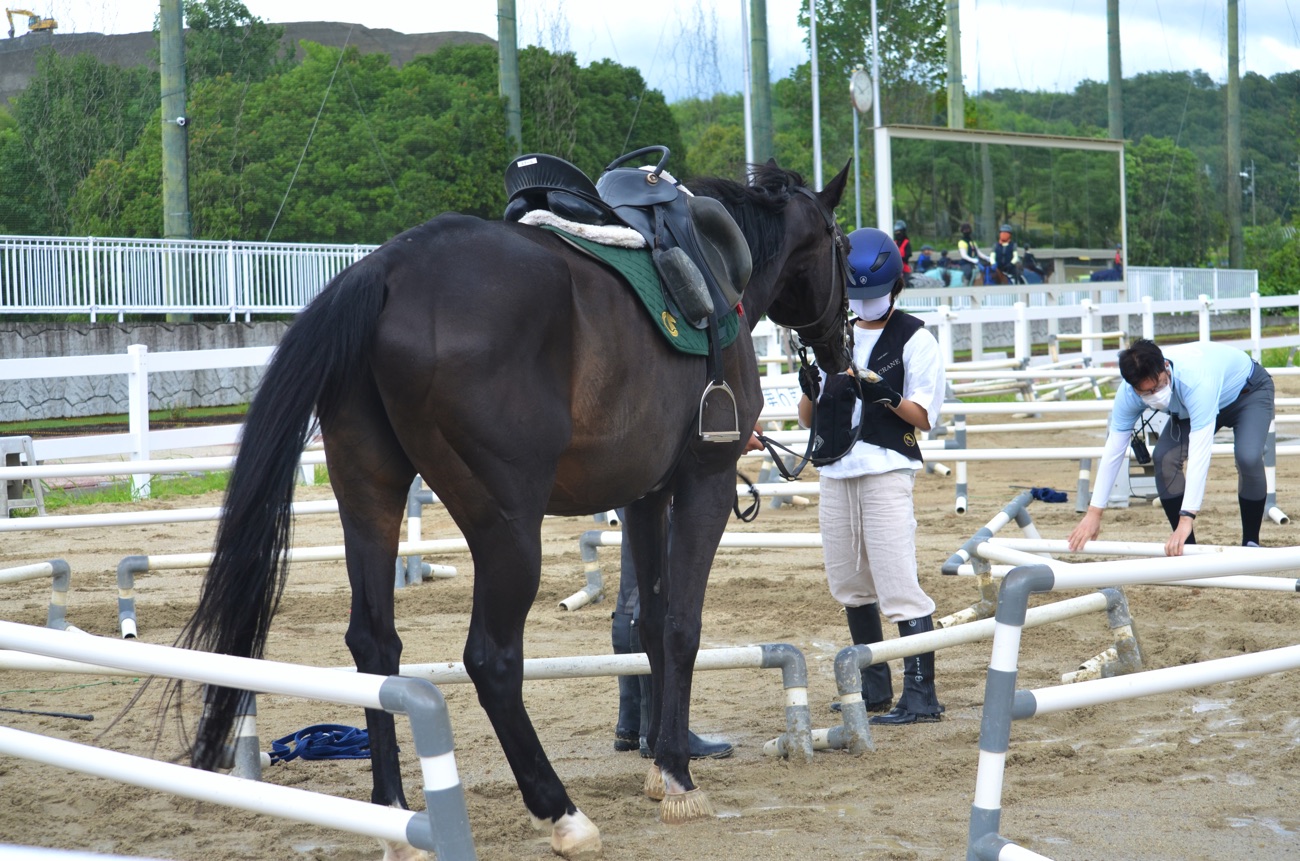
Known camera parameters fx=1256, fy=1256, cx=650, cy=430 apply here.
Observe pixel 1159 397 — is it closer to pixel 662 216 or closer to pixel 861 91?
pixel 662 216

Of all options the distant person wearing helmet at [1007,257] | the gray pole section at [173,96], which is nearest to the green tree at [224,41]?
the gray pole section at [173,96]

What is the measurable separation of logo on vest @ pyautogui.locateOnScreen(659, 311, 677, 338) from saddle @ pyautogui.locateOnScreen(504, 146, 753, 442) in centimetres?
5

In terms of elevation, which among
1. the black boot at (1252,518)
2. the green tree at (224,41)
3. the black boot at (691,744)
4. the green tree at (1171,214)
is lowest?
the black boot at (691,744)

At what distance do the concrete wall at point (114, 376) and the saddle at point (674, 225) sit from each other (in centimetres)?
1172

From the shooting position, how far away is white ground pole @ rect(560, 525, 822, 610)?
19.5 feet

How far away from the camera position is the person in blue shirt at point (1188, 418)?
5547 millimetres

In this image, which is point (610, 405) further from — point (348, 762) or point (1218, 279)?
point (1218, 279)

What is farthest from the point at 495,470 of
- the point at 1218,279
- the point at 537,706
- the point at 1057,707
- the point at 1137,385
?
the point at 1218,279

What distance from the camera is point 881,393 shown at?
4758 mm

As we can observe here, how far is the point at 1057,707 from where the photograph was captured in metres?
2.56

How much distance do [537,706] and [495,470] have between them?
2076mm

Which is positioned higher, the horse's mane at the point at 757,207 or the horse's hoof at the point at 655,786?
the horse's mane at the point at 757,207

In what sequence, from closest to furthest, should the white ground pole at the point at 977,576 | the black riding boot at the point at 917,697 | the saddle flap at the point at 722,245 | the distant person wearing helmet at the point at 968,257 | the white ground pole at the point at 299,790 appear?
1. the white ground pole at the point at 299,790
2. the saddle flap at the point at 722,245
3. the black riding boot at the point at 917,697
4. the white ground pole at the point at 977,576
5. the distant person wearing helmet at the point at 968,257

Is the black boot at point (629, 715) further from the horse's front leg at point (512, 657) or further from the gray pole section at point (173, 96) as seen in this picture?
the gray pole section at point (173, 96)
